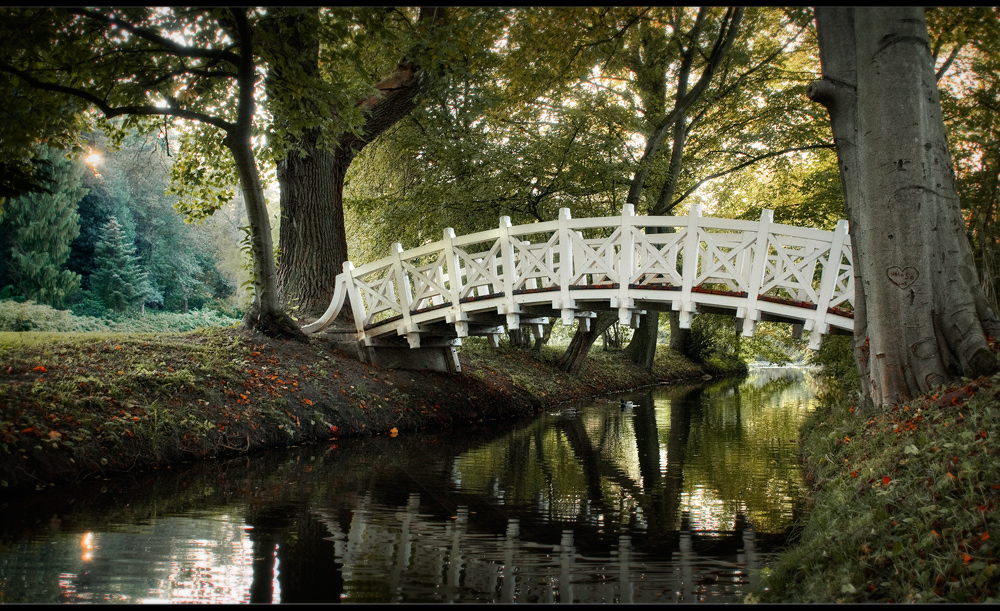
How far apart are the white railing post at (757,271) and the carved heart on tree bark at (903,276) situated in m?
3.16

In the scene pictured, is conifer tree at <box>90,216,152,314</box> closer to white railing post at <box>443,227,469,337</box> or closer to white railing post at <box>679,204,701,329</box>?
white railing post at <box>443,227,469,337</box>

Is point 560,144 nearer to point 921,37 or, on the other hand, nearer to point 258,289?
point 258,289

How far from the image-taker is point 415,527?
576cm

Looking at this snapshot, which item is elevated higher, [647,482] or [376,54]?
[376,54]

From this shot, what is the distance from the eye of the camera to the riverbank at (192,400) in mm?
7031

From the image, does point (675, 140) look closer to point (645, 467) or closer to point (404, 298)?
point (404, 298)

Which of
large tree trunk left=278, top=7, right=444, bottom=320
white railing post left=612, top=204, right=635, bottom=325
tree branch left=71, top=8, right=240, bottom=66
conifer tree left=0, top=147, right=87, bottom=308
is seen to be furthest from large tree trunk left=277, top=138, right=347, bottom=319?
conifer tree left=0, top=147, right=87, bottom=308

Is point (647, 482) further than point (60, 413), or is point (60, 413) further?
point (647, 482)

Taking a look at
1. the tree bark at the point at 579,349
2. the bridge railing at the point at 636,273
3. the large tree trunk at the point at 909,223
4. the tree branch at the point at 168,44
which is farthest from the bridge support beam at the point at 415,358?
the large tree trunk at the point at 909,223

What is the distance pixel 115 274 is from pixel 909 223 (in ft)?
96.1

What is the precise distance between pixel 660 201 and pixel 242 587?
1559cm

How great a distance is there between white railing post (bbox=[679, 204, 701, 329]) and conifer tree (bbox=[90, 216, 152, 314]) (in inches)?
1008

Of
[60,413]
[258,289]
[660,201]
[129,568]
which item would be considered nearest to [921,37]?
[129,568]

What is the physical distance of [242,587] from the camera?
4.13m
